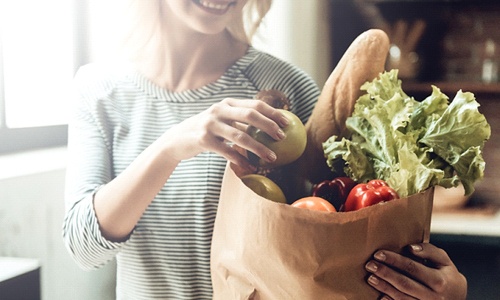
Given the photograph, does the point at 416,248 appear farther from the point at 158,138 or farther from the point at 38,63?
the point at 38,63

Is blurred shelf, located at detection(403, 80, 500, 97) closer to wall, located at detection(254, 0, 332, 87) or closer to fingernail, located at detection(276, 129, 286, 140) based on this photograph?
wall, located at detection(254, 0, 332, 87)

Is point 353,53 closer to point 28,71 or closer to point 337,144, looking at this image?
point 337,144

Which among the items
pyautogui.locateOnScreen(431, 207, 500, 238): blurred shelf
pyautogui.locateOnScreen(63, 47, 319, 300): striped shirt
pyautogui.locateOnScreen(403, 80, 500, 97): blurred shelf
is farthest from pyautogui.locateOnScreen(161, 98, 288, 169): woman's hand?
pyautogui.locateOnScreen(403, 80, 500, 97): blurred shelf

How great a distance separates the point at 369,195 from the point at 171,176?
0.31 m

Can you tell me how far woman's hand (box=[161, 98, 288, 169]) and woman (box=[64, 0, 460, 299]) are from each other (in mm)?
92

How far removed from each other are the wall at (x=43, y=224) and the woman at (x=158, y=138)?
0.06 metres

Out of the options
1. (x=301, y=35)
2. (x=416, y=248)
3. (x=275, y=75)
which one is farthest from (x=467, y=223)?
(x=416, y=248)

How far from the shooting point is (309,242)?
0.52 m

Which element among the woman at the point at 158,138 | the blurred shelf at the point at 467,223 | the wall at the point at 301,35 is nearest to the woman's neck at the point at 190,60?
the woman at the point at 158,138

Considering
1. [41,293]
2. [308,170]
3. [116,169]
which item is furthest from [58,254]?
[308,170]

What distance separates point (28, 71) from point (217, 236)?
0.50 metres

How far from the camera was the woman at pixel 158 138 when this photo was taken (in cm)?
74

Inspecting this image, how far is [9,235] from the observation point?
77cm

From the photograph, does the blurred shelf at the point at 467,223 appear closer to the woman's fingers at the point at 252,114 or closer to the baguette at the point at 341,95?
the baguette at the point at 341,95
